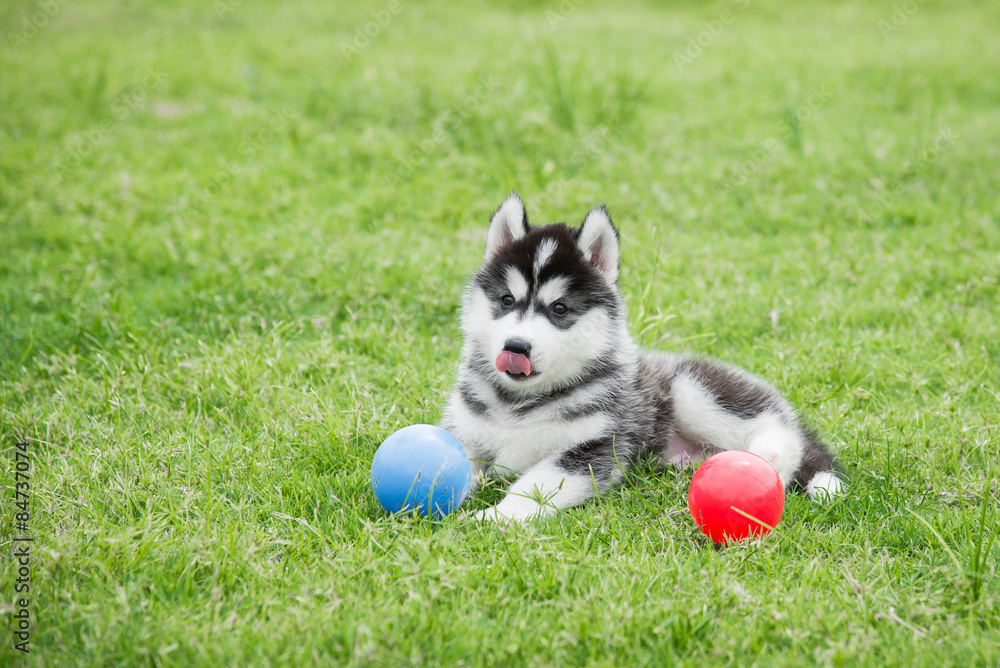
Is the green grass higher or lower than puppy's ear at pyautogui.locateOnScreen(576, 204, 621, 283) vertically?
lower

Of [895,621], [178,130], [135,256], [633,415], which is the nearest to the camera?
[895,621]

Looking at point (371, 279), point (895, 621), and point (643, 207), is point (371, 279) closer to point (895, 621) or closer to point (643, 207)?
point (643, 207)

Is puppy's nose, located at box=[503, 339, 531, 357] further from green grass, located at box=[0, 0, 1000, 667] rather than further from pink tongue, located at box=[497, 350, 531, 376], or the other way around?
green grass, located at box=[0, 0, 1000, 667]

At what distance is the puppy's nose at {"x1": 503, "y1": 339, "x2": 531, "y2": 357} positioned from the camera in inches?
131

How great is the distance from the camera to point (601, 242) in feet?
12.2

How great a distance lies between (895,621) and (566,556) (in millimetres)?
1162

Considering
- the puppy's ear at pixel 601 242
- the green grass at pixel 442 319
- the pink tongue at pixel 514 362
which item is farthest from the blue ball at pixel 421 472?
the puppy's ear at pixel 601 242

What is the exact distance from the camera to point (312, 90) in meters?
9.17

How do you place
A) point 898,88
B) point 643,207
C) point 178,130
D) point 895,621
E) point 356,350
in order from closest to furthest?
point 895,621 → point 356,350 → point 643,207 → point 178,130 → point 898,88

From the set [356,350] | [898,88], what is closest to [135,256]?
[356,350]

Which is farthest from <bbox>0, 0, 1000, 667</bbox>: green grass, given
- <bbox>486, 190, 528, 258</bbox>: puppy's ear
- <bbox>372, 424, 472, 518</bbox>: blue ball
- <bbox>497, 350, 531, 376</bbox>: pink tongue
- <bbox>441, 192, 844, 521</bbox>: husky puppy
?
<bbox>486, 190, 528, 258</bbox>: puppy's ear

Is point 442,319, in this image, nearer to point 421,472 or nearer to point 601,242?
point 601,242

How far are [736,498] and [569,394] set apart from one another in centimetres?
88

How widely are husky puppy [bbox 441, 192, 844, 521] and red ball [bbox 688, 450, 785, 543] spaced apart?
432 millimetres
